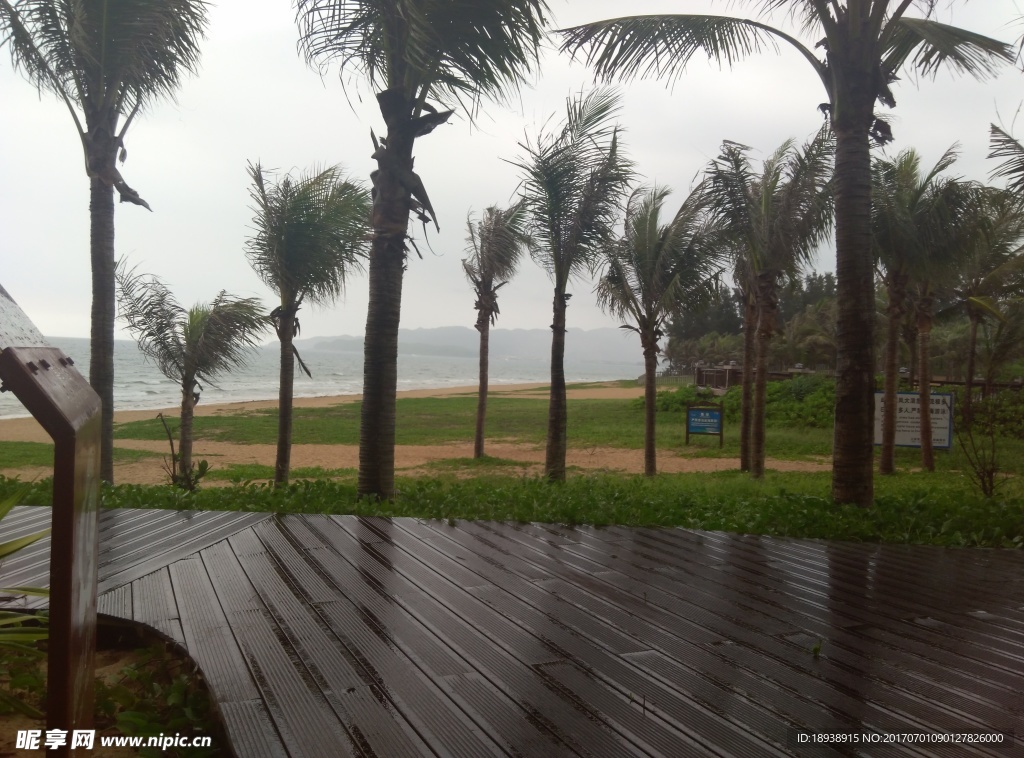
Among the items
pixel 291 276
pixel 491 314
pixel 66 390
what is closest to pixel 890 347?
pixel 491 314

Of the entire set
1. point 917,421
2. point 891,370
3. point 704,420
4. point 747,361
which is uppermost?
point 747,361

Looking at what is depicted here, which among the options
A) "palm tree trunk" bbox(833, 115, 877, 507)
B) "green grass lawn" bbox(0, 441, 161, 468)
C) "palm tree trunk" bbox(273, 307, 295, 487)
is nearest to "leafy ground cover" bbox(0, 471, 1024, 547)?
"palm tree trunk" bbox(833, 115, 877, 507)

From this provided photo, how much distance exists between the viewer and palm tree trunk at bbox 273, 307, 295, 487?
1080 centimetres

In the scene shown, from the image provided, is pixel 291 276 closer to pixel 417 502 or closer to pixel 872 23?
pixel 417 502

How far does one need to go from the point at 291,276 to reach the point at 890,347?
10.5 m

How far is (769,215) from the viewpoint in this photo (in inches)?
469

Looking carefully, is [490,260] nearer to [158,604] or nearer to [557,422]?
[557,422]

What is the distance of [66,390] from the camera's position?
1.61 metres

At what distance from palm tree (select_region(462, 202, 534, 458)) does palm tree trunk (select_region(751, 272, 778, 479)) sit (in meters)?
4.01

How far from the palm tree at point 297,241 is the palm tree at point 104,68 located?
8.30 feet

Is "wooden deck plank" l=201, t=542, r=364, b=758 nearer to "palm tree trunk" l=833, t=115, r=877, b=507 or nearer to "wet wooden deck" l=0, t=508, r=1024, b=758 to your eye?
"wet wooden deck" l=0, t=508, r=1024, b=758

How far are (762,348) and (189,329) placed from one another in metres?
9.94

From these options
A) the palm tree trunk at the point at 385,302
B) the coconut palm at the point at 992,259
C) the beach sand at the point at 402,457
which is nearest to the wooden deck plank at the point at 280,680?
the palm tree trunk at the point at 385,302

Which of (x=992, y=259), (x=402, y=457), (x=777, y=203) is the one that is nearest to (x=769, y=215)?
(x=777, y=203)
